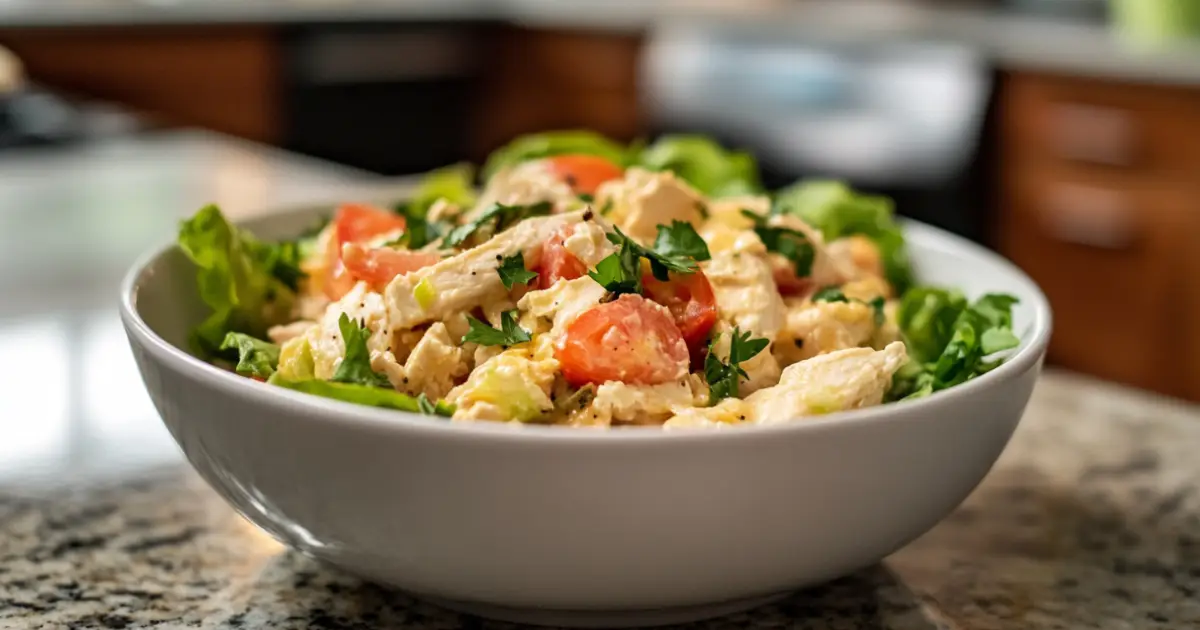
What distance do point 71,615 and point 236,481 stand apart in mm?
162

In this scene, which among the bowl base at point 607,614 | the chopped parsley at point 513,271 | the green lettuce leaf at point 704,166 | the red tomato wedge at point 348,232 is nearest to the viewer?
the bowl base at point 607,614

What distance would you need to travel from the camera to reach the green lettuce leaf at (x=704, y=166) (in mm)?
1289

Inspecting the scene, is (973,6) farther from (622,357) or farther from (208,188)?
(622,357)

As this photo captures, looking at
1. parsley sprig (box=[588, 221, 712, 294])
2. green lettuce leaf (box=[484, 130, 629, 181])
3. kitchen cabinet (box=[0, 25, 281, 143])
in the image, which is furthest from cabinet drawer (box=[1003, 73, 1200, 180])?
kitchen cabinet (box=[0, 25, 281, 143])

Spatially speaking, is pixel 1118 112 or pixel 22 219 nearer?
pixel 22 219

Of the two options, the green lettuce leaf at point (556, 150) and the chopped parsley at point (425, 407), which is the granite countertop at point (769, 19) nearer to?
the green lettuce leaf at point (556, 150)

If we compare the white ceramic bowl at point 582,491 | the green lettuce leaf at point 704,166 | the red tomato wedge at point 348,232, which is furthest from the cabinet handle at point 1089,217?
the white ceramic bowl at point 582,491

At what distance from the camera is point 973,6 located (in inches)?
160

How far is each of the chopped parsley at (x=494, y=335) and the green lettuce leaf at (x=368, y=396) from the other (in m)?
0.07

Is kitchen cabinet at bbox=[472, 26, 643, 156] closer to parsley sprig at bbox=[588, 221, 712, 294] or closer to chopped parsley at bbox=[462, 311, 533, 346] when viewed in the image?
parsley sprig at bbox=[588, 221, 712, 294]

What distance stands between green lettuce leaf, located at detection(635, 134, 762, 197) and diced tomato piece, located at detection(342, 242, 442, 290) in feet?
1.42

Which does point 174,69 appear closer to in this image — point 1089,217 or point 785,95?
point 785,95

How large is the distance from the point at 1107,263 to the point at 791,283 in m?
2.44

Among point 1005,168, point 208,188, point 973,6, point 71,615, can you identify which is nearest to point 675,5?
point 973,6
